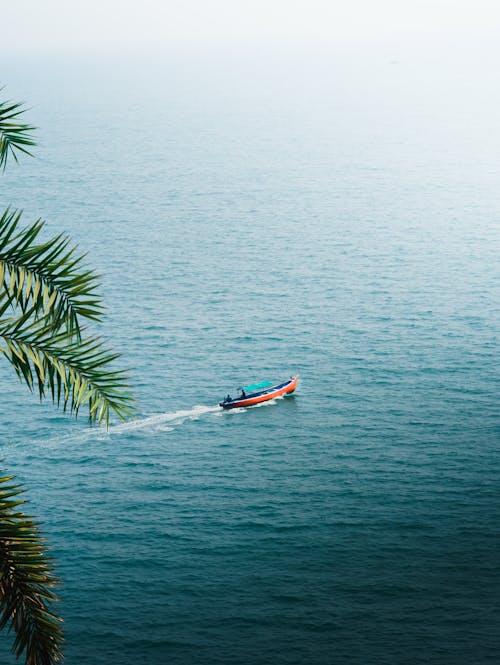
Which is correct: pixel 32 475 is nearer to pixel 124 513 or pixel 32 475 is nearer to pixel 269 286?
pixel 124 513

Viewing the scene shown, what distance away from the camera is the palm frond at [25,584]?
17.0m

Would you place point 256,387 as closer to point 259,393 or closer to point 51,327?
point 259,393

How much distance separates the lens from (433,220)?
175 metres

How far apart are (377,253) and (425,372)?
46446 millimetres

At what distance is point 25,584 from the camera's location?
17203mm

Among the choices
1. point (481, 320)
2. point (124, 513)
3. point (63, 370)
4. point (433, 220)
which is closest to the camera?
point (63, 370)

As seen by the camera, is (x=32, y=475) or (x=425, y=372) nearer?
(x=32, y=475)

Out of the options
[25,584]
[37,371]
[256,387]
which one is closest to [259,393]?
[256,387]

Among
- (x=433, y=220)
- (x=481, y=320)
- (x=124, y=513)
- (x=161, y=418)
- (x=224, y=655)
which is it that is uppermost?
(x=433, y=220)

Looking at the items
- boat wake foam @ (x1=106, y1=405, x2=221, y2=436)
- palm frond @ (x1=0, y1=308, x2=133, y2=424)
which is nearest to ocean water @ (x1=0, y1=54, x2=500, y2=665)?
boat wake foam @ (x1=106, y1=405, x2=221, y2=436)

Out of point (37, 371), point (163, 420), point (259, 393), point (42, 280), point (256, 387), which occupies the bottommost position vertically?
point (37, 371)

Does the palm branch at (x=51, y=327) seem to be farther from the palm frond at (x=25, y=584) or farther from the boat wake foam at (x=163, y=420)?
the boat wake foam at (x=163, y=420)

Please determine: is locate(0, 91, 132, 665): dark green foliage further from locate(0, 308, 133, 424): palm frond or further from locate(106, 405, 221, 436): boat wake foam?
locate(106, 405, 221, 436): boat wake foam

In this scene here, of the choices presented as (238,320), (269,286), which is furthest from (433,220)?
(238,320)
